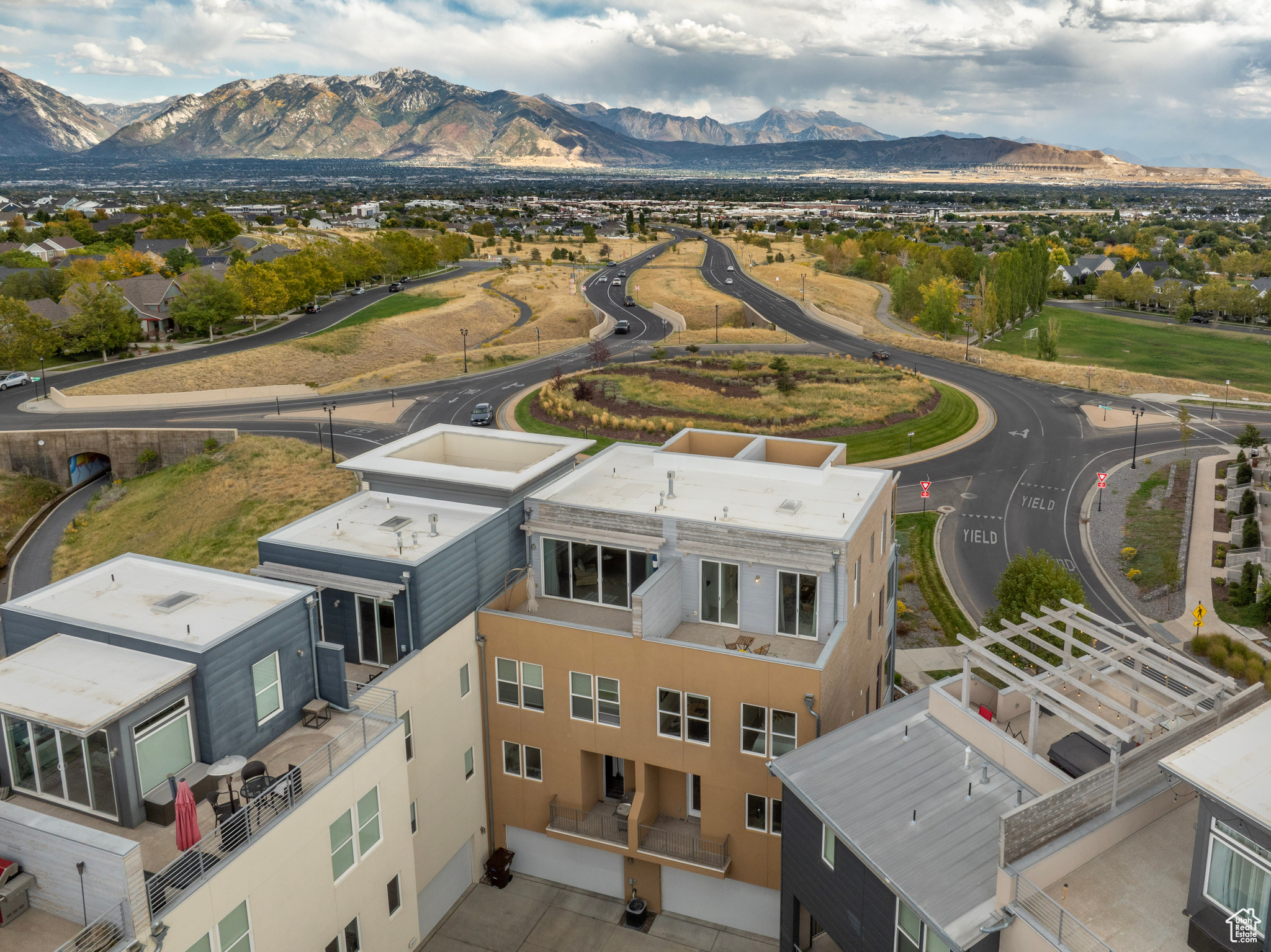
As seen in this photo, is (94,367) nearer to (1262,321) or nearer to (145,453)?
(145,453)

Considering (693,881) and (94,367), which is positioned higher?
Result: (94,367)

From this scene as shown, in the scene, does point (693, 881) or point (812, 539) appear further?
point (693, 881)

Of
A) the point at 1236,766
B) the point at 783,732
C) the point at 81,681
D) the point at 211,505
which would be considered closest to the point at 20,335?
the point at 211,505

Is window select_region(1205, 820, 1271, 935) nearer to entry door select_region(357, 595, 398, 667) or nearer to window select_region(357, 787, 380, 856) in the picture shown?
window select_region(357, 787, 380, 856)

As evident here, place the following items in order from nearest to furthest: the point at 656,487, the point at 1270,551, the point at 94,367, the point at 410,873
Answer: the point at 410,873 < the point at 656,487 < the point at 1270,551 < the point at 94,367

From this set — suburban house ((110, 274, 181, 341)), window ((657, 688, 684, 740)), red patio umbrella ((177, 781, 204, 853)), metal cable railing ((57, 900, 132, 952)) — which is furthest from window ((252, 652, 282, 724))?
suburban house ((110, 274, 181, 341))

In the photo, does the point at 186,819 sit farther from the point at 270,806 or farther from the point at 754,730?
the point at 754,730

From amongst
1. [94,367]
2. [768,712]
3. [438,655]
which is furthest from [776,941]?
[94,367]
